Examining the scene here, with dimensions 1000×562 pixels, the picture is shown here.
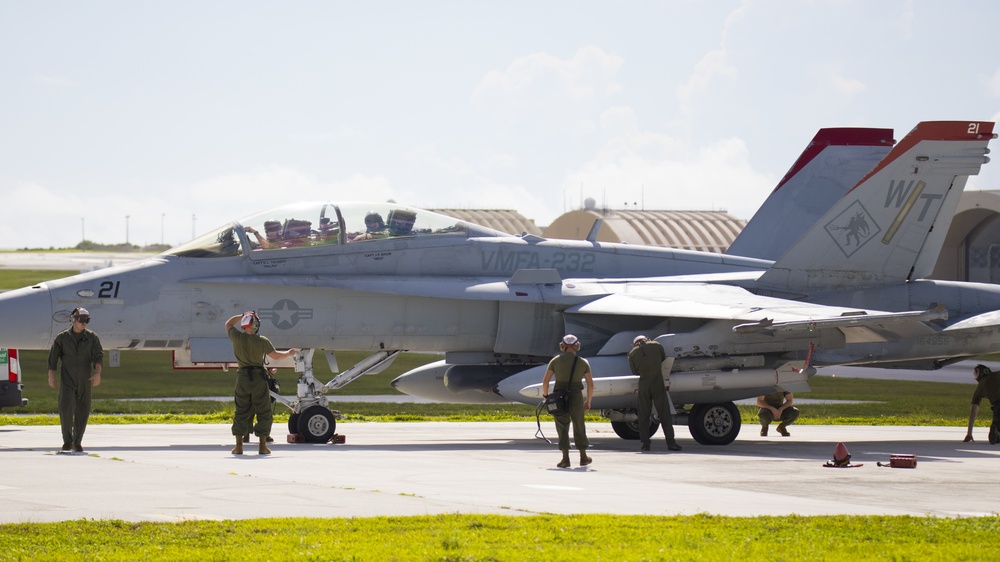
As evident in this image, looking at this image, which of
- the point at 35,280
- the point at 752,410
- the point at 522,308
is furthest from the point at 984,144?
the point at 35,280

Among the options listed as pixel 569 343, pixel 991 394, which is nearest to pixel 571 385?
pixel 569 343

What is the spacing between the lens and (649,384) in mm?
16031

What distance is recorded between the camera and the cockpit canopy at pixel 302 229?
17125mm

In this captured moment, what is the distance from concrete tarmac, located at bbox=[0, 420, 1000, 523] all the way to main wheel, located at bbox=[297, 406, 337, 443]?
0.41 meters

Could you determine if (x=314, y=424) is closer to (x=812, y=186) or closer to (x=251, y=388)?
(x=251, y=388)

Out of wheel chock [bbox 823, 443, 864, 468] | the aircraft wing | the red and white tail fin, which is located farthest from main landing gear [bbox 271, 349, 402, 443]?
the red and white tail fin

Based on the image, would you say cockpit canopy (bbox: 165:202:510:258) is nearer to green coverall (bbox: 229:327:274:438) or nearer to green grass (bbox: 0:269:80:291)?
green coverall (bbox: 229:327:274:438)

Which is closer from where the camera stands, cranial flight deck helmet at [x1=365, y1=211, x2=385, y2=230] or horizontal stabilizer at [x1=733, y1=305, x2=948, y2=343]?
horizontal stabilizer at [x1=733, y1=305, x2=948, y2=343]

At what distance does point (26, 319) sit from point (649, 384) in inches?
316

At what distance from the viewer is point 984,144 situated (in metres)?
19.6

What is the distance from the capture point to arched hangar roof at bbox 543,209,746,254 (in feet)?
192

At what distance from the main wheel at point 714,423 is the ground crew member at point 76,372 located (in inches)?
319

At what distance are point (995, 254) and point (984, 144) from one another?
36.8 m

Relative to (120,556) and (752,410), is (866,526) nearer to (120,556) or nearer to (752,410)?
(120,556)
